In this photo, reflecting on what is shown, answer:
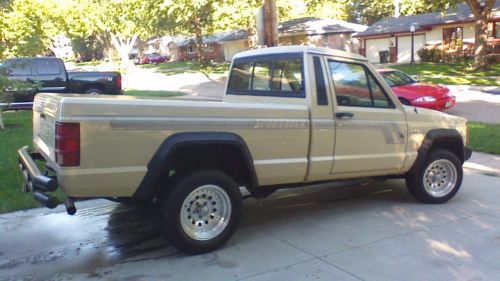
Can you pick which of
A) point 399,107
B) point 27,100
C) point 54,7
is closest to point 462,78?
point 27,100

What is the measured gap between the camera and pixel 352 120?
18.1 feet

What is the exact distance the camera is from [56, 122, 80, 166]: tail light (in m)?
4.07

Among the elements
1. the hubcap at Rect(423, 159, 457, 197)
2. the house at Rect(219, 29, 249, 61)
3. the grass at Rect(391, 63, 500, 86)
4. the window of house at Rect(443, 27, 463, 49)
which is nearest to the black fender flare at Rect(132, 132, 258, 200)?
the hubcap at Rect(423, 159, 457, 197)

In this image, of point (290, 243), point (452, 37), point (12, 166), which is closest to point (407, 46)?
point (452, 37)

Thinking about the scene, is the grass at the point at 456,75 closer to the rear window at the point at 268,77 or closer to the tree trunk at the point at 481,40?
the tree trunk at the point at 481,40

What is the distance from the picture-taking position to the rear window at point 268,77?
217 inches

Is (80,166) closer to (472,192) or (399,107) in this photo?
(399,107)

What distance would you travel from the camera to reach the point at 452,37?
38.6 metres

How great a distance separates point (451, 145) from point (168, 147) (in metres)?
3.85

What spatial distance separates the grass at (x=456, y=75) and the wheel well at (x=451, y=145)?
17.8 meters

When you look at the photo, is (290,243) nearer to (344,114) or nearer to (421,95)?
(344,114)

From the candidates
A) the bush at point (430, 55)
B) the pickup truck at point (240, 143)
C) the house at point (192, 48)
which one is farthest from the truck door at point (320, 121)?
the house at point (192, 48)

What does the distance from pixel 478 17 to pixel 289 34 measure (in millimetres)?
24245

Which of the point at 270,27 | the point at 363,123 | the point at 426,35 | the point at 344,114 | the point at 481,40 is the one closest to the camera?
the point at 344,114
